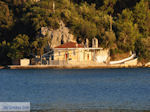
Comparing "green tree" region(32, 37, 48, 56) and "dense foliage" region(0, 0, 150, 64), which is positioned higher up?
"dense foliage" region(0, 0, 150, 64)

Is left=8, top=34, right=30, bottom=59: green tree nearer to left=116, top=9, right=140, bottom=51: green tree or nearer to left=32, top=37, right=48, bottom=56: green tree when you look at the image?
left=32, top=37, right=48, bottom=56: green tree

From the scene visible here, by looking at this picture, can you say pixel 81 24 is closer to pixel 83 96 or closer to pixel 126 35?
pixel 126 35

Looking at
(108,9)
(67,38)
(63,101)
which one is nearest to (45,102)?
(63,101)

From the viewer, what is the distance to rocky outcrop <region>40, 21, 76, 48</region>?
60094mm

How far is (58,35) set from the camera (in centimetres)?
6078

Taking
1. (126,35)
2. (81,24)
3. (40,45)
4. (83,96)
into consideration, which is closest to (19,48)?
(40,45)

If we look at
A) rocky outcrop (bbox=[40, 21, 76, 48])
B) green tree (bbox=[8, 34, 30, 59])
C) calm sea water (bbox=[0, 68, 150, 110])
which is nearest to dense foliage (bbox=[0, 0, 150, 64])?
green tree (bbox=[8, 34, 30, 59])

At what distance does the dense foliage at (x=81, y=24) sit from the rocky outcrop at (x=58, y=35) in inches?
33.5

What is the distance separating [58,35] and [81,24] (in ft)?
12.7

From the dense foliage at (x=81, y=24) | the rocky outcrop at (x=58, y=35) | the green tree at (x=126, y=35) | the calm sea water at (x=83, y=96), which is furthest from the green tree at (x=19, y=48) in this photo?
the calm sea water at (x=83, y=96)

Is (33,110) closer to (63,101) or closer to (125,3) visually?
(63,101)

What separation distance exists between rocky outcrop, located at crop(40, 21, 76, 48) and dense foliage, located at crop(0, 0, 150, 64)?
0.85 m

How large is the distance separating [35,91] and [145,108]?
10.3 meters

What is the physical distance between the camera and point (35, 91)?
31.9 m
